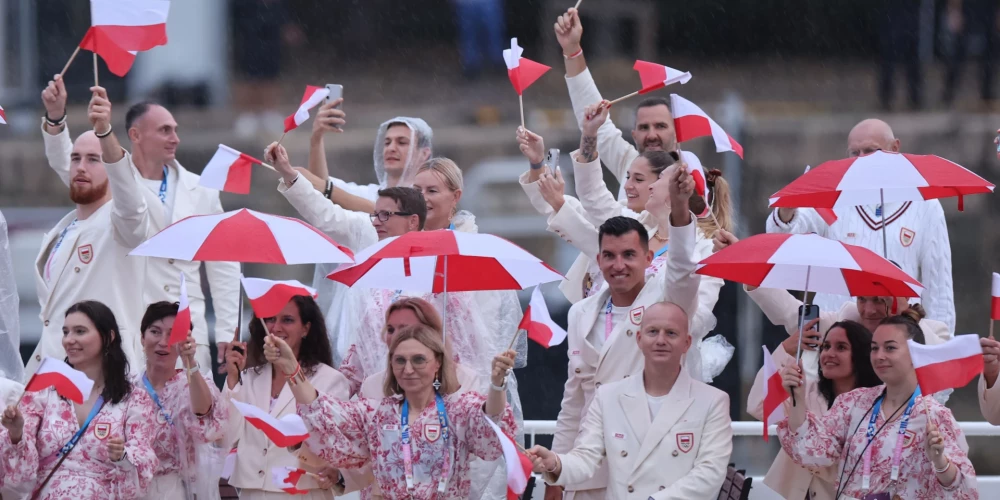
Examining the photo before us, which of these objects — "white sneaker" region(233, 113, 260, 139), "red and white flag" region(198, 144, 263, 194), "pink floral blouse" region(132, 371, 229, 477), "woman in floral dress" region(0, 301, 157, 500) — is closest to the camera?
"woman in floral dress" region(0, 301, 157, 500)

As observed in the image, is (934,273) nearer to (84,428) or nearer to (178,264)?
(178,264)

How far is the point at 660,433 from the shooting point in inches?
249

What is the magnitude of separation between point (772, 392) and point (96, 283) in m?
3.01

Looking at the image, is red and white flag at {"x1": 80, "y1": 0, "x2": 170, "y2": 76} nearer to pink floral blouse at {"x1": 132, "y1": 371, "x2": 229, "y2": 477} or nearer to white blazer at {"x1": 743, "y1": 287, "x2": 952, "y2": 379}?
pink floral blouse at {"x1": 132, "y1": 371, "x2": 229, "y2": 477}

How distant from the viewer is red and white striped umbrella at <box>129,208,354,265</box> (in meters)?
6.20

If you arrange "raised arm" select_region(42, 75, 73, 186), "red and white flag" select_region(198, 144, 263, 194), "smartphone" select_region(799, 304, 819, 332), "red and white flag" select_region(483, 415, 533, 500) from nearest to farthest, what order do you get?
"red and white flag" select_region(483, 415, 533, 500), "smartphone" select_region(799, 304, 819, 332), "raised arm" select_region(42, 75, 73, 186), "red and white flag" select_region(198, 144, 263, 194)

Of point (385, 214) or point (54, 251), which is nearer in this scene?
point (385, 214)

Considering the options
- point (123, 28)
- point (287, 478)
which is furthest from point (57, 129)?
point (287, 478)

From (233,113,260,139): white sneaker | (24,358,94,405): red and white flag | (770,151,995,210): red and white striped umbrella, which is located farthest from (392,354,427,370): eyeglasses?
(233,113,260,139): white sneaker

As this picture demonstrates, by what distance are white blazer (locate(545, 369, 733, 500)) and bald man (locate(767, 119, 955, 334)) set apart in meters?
1.35

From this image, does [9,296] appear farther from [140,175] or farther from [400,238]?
[400,238]

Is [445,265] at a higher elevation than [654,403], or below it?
higher

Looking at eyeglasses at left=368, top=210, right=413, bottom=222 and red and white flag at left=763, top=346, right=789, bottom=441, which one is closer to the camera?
red and white flag at left=763, top=346, right=789, bottom=441

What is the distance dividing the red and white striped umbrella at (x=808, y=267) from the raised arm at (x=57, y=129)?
2864 millimetres
